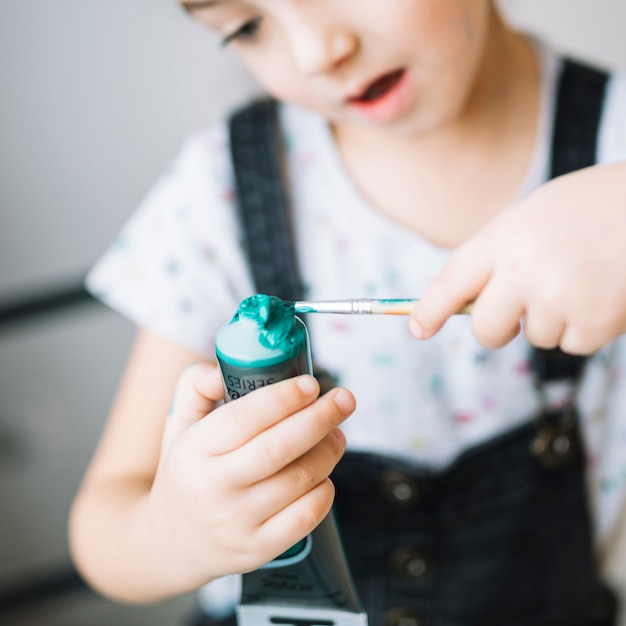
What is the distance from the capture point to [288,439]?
244 mm

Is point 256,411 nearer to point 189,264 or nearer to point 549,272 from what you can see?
point 549,272

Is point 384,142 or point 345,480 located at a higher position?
point 384,142

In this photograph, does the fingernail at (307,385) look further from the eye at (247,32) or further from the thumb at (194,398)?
the eye at (247,32)

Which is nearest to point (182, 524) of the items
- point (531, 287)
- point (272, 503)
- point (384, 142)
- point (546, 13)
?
point (272, 503)

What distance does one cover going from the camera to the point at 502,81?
48cm

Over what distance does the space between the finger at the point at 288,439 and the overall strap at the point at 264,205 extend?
20 centimetres

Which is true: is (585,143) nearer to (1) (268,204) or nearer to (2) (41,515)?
(1) (268,204)

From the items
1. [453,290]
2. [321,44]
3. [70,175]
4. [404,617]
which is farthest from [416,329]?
[70,175]

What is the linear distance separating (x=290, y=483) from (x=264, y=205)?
0.81ft

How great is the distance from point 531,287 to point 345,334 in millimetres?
202

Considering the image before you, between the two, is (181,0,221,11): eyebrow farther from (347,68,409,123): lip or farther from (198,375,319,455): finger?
(198,375,319,455): finger

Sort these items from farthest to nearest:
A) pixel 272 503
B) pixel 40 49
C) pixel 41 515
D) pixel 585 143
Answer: pixel 41 515
pixel 40 49
pixel 585 143
pixel 272 503

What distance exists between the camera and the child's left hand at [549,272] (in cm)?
29

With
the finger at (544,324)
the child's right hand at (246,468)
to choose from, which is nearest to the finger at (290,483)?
the child's right hand at (246,468)
